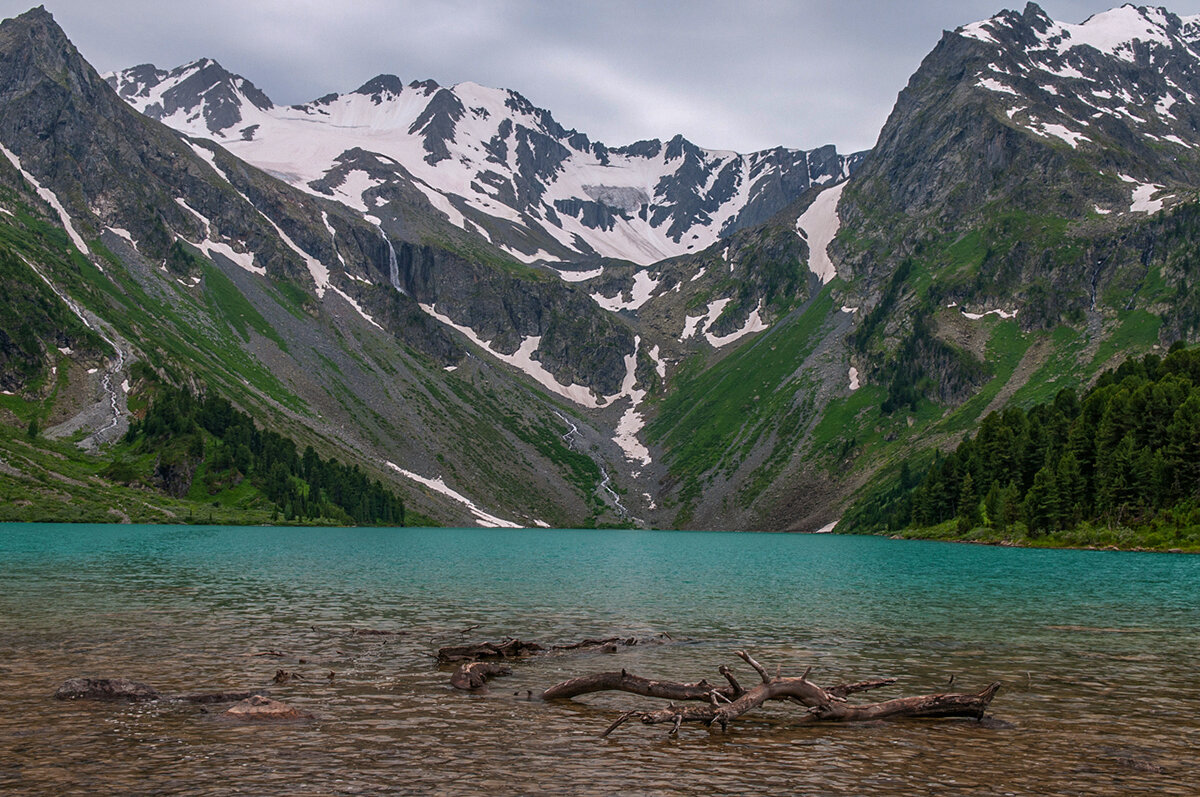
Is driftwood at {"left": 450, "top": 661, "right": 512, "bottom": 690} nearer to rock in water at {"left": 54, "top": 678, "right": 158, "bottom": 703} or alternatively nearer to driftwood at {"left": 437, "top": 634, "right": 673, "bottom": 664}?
driftwood at {"left": 437, "top": 634, "right": 673, "bottom": 664}

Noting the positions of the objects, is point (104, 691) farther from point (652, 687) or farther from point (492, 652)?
point (652, 687)

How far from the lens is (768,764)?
1794 centimetres

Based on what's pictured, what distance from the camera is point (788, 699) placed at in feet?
73.4

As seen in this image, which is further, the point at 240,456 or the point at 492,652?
the point at 240,456

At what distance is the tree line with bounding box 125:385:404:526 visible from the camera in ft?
583

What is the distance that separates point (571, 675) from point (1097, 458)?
10252 centimetres

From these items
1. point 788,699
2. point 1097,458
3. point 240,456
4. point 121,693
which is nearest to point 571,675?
point 788,699

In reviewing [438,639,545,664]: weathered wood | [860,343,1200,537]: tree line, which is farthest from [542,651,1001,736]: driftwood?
[860,343,1200,537]: tree line

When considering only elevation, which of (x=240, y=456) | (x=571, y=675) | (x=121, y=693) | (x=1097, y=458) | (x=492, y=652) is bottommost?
(x=571, y=675)

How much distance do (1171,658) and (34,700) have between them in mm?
Answer: 39677

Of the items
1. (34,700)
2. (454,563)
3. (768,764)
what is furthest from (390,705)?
(454,563)

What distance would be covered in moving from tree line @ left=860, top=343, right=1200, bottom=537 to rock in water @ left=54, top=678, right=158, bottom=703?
106 metres

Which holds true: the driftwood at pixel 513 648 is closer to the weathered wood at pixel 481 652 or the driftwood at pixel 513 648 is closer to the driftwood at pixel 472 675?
the weathered wood at pixel 481 652

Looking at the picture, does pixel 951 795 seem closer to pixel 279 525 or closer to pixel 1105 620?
pixel 1105 620
